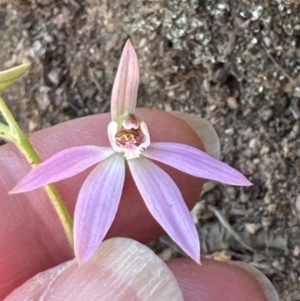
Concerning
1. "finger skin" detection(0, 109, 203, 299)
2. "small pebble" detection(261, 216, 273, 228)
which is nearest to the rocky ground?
"small pebble" detection(261, 216, 273, 228)

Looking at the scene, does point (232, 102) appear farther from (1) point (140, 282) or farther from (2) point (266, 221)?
(1) point (140, 282)

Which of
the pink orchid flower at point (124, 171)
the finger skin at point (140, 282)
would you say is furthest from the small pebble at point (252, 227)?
the pink orchid flower at point (124, 171)

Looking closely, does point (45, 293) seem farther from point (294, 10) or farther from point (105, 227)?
point (294, 10)

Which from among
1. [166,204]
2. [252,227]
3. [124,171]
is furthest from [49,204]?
[252,227]

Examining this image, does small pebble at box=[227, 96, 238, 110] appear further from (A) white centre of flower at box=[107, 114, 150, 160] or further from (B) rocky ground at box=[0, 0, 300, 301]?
(A) white centre of flower at box=[107, 114, 150, 160]

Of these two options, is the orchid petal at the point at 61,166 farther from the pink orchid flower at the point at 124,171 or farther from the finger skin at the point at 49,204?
the finger skin at the point at 49,204

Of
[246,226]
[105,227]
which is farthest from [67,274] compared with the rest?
[246,226]
